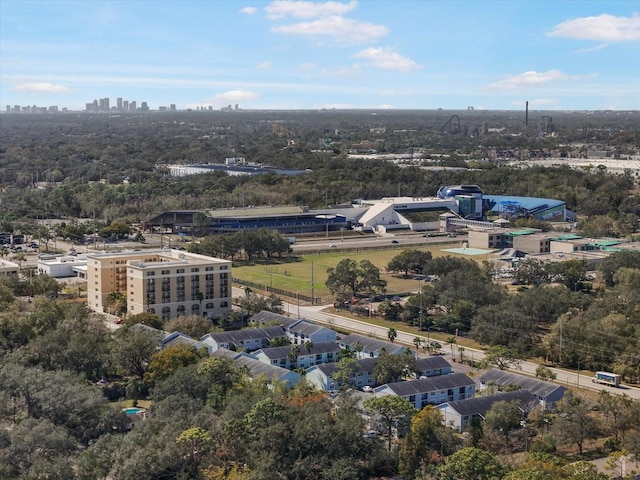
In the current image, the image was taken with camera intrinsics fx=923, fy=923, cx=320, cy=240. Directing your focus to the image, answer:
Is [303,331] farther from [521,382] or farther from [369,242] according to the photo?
[369,242]

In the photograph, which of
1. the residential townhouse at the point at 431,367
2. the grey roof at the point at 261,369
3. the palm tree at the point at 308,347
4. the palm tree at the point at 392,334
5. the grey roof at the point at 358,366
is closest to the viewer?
the grey roof at the point at 261,369

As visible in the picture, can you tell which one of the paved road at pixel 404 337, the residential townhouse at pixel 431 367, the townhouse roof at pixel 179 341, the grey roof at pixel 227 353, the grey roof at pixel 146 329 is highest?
the grey roof at pixel 146 329

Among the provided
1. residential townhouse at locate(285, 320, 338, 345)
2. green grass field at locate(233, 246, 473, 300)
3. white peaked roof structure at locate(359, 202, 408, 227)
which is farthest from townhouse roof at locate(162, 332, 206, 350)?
white peaked roof structure at locate(359, 202, 408, 227)

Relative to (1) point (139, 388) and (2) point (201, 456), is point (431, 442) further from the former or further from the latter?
(1) point (139, 388)

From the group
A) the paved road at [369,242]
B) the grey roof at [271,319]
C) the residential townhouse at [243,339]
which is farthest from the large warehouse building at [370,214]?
the residential townhouse at [243,339]

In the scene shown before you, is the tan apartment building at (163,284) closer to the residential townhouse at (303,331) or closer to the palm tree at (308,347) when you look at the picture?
the residential townhouse at (303,331)

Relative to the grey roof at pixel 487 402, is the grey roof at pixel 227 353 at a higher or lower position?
higher

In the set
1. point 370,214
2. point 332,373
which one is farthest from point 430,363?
point 370,214

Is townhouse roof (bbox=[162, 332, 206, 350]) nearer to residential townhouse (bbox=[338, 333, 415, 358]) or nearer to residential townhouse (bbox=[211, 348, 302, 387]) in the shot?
residential townhouse (bbox=[211, 348, 302, 387])
